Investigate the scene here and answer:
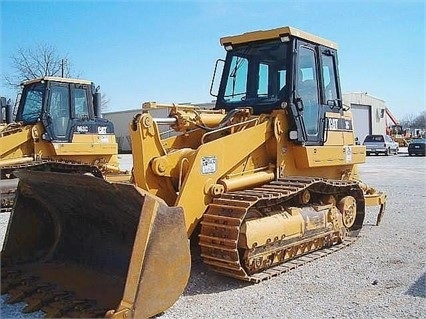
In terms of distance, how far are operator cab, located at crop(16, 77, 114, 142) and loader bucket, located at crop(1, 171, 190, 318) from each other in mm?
6105

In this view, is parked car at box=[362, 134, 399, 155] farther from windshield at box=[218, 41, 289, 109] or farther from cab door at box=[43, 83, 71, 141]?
windshield at box=[218, 41, 289, 109]

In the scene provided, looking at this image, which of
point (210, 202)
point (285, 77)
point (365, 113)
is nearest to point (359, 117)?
point (365, 113)

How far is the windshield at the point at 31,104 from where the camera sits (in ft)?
37.7

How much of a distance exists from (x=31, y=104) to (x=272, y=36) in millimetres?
7244

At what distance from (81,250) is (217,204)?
5.11 feet

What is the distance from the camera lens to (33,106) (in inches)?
463

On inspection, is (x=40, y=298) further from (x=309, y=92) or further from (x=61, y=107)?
(x=61, y=107)

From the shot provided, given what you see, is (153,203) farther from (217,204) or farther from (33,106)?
(33,106)

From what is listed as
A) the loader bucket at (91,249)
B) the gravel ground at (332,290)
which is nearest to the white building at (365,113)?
the gravel ground at (332,290)

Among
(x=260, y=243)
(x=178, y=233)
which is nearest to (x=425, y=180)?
(x=260, y=243)

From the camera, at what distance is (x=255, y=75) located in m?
6.99

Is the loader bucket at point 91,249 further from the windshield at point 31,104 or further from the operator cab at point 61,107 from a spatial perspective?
the windshield at point 31,104

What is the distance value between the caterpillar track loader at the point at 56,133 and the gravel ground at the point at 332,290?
20.5ft

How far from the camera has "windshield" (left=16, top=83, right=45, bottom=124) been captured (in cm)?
1150
